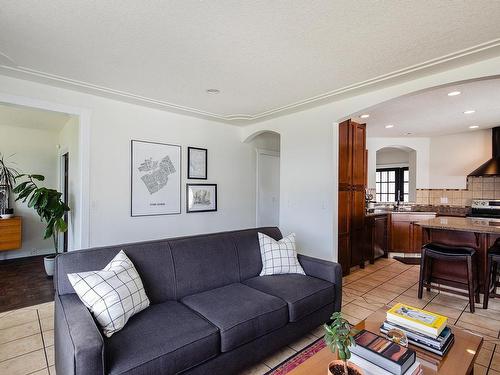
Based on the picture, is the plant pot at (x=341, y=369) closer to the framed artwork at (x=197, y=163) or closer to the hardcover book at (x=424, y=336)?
the hardcover book at (x=424, y=336)

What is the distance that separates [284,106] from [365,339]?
313cm

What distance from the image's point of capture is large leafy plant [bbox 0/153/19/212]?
15.2 feet

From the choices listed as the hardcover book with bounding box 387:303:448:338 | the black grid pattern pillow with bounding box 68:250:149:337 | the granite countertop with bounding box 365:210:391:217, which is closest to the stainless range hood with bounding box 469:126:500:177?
the granite countertop with bounding box 365:210:391:217

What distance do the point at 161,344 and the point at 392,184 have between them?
7.49 meters

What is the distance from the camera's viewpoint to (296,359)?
2.07 m

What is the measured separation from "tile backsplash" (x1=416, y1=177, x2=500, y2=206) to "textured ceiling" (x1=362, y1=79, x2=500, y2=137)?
3.60 ft

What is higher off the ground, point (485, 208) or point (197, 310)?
point (485, 208)

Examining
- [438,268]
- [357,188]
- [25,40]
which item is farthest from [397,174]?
[25,40]

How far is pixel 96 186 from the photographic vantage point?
343 cm

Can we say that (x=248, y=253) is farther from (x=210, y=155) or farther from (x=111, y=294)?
(x=210, y=155)

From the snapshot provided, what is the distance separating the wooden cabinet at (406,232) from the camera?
5.18 meters

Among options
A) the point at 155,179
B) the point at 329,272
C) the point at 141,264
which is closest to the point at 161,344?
the point at 141,264

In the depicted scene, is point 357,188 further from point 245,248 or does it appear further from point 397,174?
point 397,174

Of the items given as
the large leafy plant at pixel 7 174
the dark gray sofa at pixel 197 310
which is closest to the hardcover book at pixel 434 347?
the dark gray sofa at pixel 197 310
